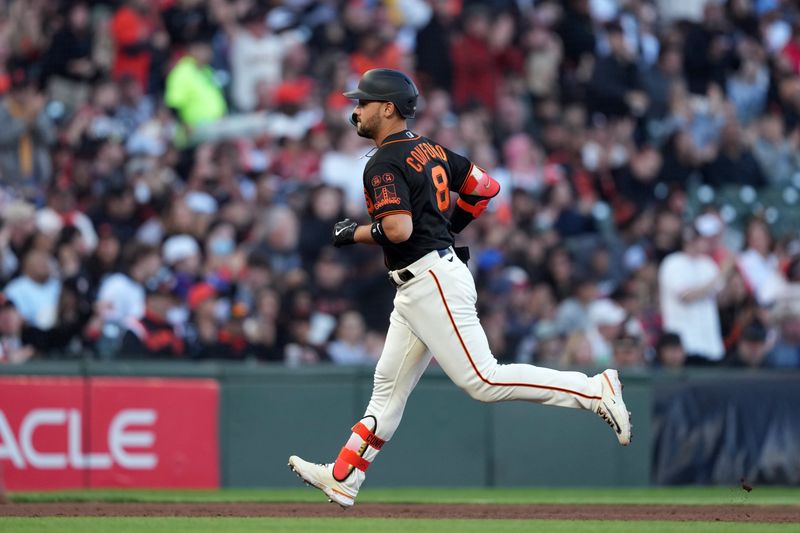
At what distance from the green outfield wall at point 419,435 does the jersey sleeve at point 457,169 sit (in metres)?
4.19

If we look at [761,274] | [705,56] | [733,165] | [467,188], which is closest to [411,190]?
[467,188]

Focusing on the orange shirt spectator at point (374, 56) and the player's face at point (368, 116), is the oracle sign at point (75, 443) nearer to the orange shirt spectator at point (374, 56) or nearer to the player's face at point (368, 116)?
the player's face at point (368, 116)

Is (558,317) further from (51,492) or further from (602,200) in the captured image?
(51,492)

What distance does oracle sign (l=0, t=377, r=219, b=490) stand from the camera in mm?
11273

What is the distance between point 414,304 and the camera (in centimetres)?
768

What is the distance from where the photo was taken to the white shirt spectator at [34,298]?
12.2m

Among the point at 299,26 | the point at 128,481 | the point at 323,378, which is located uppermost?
the point at 299,26

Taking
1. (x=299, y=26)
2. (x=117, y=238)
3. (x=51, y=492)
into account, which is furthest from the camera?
(x=299, y=26)

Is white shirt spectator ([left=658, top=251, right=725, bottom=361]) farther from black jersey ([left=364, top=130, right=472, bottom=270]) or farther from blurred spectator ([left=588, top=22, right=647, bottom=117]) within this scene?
black jersey ([left=364, top=130, right=472, bottom=270])

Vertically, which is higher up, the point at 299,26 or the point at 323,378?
the point at 299,26

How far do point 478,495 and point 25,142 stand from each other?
6.31m

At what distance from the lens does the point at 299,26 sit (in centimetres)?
1705

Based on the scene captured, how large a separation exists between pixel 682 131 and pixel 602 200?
1456mm

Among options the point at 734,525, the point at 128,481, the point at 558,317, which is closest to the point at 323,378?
the point at 128,481
